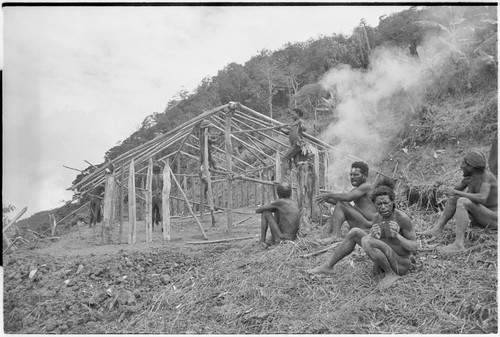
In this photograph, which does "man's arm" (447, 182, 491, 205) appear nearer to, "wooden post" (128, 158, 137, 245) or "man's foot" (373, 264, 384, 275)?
"man's foot" (373, 264, 384, 275)

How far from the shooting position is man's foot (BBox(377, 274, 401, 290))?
4.83 metres

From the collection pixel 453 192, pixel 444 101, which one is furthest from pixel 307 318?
pixel 444 101

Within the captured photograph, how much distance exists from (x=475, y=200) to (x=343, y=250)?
166cm

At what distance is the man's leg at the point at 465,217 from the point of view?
5305 millimetres

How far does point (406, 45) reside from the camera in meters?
21.8

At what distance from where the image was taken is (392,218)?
4.88 meters

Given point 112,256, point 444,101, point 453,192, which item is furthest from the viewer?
point 444,101

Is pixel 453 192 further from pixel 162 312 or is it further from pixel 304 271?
pixel 162 312

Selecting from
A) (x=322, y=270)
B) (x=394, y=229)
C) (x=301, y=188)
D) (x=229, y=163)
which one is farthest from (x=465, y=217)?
(x=229, y=163)

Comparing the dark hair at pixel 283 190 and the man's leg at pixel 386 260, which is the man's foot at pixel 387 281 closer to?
the man's leg at pixel 386 260

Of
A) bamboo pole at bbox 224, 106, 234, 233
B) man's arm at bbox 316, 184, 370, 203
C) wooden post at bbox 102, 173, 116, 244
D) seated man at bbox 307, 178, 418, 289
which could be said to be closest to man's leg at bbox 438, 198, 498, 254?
seated man at bbox 307, 178, 418, 289

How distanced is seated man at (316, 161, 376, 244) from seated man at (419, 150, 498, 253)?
3.75 ft

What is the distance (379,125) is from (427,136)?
16.2 feet

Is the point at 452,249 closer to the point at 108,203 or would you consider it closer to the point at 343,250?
the point at 343,250
